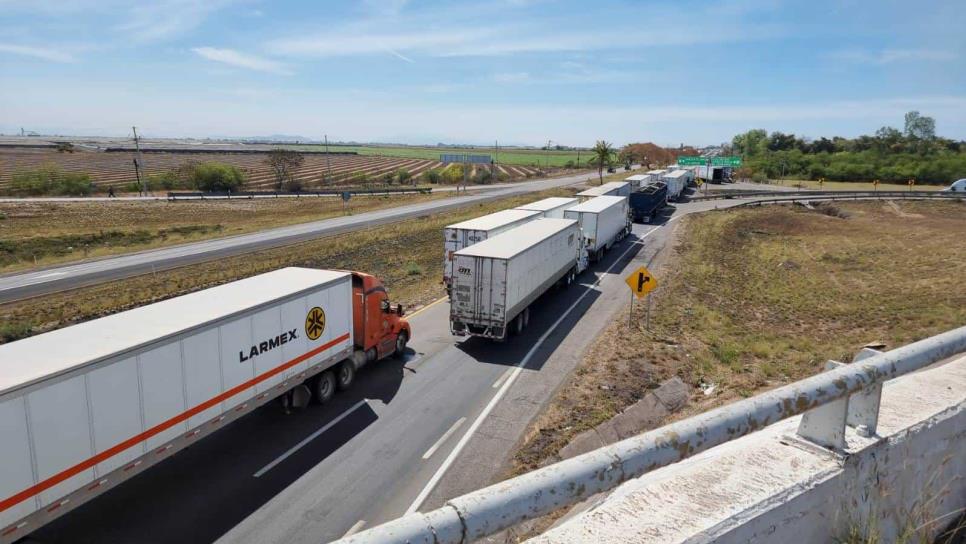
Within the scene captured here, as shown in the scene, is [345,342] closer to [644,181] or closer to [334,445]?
[334,445]

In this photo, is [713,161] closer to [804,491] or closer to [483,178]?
[483,178]

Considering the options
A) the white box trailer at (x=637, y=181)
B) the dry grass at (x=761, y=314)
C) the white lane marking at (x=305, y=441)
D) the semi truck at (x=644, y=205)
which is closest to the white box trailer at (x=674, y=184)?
the white box trailer at (x=637, y=181)

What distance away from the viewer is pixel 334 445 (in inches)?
558

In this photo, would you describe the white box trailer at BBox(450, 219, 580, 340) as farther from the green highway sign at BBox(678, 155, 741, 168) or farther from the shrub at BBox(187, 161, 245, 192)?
the shrub at BBox(187, 161, 245, 192)

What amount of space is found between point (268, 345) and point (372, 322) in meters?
4.94

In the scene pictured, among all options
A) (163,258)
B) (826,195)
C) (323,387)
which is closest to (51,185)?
(163,258)

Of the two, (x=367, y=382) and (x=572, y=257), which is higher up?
(x=572, y=257)

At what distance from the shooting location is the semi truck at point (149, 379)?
896 cm

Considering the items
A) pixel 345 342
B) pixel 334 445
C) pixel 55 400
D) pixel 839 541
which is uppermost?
pixel 839 541

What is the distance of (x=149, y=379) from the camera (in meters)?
10.8

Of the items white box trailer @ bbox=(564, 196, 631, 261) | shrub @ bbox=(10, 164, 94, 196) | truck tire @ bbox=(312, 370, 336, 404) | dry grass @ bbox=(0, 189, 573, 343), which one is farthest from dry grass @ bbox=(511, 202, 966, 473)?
shrub @ bbox=(10, 164, 94, 196)

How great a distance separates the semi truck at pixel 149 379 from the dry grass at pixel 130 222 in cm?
3607

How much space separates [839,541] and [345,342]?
15.0 m

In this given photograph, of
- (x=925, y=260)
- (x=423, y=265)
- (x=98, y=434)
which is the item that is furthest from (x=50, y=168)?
(x=925, y=260)
